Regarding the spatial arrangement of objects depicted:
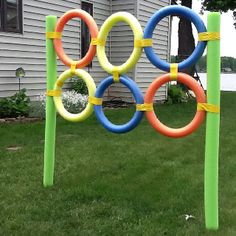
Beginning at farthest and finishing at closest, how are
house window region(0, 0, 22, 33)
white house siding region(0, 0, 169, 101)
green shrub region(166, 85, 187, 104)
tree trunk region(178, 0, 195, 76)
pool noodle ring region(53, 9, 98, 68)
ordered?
1. tree trunk region(178, 0, 195, 76)
2. green shrub region(166, 85, 187, 104)
3. white house siding region(0, 0, 169, 101)
4. house window region(0, 0, 22, 33)
5. pool noodle ring region(53, 9, 98, 68)

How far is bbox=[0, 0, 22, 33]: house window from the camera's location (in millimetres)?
9648

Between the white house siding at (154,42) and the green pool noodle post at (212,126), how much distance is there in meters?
9.67

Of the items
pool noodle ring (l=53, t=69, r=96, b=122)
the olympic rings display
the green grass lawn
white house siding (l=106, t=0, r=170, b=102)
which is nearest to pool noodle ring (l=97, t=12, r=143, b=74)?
the olympic rings display

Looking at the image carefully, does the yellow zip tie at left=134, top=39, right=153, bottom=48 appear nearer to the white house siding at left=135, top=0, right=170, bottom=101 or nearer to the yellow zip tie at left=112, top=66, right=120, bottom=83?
the yellow zip tie at left=112, top=66, right=120, bottom=83

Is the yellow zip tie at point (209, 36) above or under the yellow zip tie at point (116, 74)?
above

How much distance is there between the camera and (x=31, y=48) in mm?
10531

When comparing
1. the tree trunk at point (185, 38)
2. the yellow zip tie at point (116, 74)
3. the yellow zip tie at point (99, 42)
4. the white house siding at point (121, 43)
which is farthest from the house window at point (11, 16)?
the tree trunk at point (185, 38)

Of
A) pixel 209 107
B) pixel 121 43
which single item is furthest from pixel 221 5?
pixel 209 107

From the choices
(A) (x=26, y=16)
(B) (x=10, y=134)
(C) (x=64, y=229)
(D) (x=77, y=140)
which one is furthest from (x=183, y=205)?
(A) (x=26, y=16)

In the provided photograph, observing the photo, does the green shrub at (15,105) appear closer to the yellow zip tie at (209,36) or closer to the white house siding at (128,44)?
the white house siding at (128,44)

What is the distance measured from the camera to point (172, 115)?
1129 centimetres

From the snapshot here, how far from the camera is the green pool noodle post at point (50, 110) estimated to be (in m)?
4.62

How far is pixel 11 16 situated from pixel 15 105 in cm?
211

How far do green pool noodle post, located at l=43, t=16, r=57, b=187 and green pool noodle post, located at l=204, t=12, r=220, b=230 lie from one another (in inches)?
71.7
